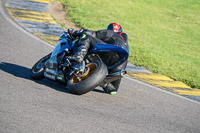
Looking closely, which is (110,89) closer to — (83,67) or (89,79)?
(83,67)

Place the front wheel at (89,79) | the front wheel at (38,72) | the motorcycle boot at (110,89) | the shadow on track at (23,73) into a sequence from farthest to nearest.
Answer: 1. the motorcycle boot at (110,89)
2. the front wheel at (38,72)
3. the shadow on track at (23,73)
4. the front wheel at (89,79)

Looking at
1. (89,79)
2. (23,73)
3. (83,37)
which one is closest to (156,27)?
(23,73)

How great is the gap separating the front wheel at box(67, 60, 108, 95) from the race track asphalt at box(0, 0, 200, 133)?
6.5 inches

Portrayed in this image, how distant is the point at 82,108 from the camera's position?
212 inches

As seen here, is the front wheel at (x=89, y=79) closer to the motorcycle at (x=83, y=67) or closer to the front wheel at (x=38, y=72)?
the motorcycle at (x=83, y=67)

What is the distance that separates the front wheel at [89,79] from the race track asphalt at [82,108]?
0.17 m

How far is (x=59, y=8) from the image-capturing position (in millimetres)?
14859

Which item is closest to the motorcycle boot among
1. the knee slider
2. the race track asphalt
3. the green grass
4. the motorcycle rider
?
the race track asphalt

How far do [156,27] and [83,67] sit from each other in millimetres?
11249

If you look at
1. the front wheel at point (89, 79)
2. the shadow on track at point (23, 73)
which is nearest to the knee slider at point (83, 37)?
the front wheel at point (89, 79)

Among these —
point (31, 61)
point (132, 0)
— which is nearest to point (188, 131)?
point (31, 61)

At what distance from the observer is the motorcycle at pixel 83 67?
5.66 metres

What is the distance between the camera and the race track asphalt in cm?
453

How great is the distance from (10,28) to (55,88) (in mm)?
4936
